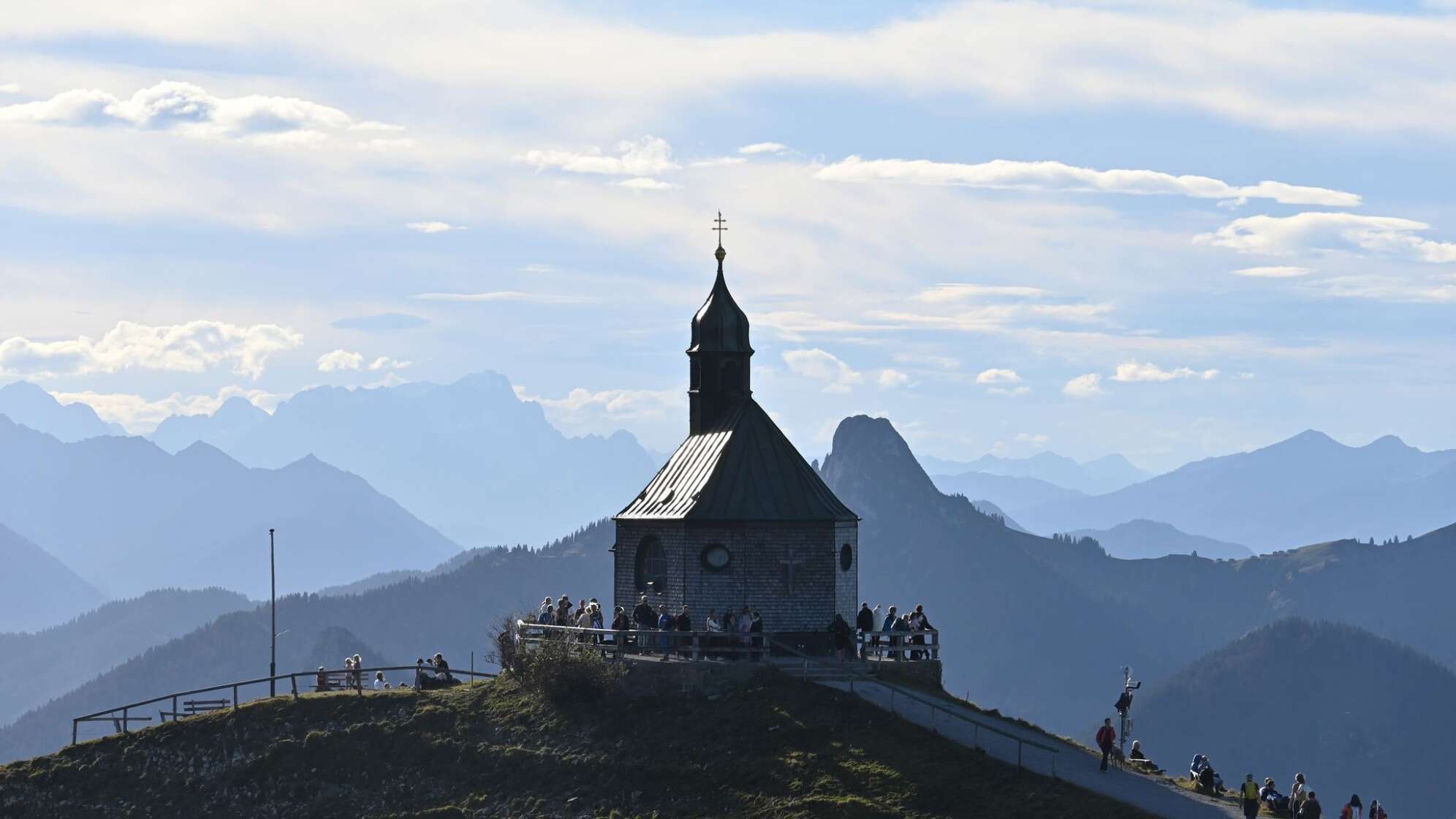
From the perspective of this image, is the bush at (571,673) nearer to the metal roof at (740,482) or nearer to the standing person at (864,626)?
the metal roof at (740,482)

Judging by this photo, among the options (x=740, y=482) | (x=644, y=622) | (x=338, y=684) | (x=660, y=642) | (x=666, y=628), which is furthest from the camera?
(x=338, y=684)

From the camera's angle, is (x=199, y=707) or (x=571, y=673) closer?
(x=571, y=673)

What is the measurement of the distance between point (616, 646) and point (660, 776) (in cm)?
Answer: 902

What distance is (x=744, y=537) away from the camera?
69.2 m

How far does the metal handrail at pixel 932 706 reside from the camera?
186 ft

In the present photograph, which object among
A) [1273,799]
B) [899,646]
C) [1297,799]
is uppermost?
[899,646]

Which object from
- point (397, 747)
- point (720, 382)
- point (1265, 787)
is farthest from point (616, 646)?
point (1265, 787)

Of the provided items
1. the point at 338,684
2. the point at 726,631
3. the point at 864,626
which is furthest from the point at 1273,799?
the point at 338,684

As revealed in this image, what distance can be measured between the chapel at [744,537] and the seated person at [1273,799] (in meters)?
16.1

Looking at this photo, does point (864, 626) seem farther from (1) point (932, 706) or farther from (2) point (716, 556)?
(1) point (932, 706)

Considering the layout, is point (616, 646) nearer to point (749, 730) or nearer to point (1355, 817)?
point (749, 730)

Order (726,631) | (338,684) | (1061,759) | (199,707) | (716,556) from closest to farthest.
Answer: (1061,759) < (726,631) < (716,556) < (338,684) < (199,707)

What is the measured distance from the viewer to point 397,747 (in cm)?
6375

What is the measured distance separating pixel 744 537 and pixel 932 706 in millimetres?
11353
